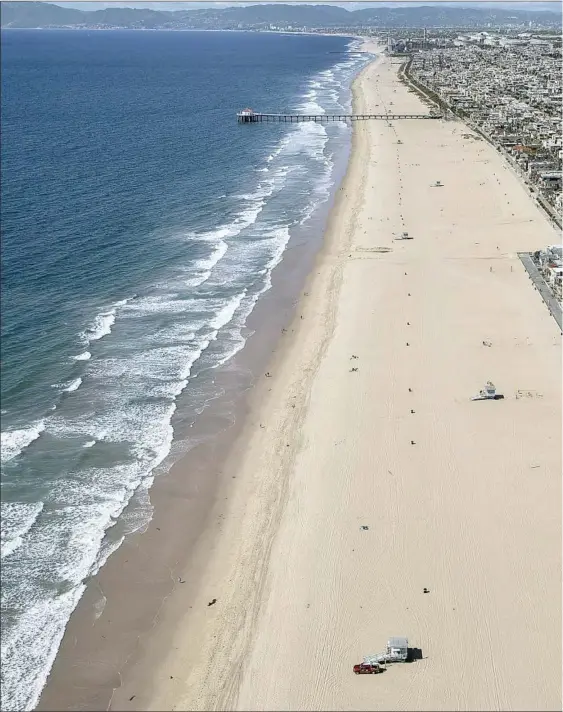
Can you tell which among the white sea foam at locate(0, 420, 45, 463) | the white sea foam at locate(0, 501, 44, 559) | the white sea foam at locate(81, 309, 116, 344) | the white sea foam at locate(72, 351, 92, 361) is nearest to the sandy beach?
the white sea foam at locate(0, 501, 44, 559)

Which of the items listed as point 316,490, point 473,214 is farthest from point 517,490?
point 473,214

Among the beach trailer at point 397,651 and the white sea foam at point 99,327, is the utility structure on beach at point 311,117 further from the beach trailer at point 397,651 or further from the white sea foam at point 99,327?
the beach trailer at point 397,651

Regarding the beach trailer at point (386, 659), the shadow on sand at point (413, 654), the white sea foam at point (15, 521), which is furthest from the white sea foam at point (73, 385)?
the shadow on sand at point (413, 654)

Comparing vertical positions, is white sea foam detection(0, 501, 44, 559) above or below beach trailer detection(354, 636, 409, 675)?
above

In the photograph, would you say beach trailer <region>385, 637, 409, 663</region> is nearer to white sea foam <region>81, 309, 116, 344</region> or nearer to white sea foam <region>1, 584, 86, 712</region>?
white sea foam <region>1, 584, 86, 712</region>

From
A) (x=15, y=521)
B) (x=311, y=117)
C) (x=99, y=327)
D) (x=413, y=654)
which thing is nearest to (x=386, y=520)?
(x=413, y=654)

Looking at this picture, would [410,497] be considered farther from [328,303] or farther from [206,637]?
[328,303]
